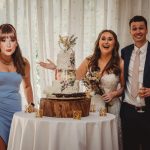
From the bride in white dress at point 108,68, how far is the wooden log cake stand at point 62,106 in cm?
68

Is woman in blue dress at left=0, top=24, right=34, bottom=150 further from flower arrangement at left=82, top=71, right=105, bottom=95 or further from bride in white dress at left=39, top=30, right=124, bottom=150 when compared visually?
flower arrangement at left=82, top=71, right=105, bottom=95

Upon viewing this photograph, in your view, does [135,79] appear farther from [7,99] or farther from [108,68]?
[7,99]

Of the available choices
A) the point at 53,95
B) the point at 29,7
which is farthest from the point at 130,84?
the point at 29,7

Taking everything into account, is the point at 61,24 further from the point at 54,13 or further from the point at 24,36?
the point at 24,36

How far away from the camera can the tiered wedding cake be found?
2.91m

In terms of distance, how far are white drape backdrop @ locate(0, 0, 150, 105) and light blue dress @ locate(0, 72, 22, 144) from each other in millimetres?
915

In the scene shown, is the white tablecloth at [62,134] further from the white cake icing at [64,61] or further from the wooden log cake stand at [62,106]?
the white cake icing at [64,61]

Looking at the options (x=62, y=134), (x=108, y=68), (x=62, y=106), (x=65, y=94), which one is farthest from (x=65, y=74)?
(x=108, y=68)

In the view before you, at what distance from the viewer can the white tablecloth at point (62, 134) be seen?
2723 mm

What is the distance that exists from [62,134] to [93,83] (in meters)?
0.88

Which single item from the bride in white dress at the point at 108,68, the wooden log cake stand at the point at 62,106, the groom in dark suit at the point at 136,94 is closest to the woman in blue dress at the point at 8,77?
the bride in white dress at the point at 108,68

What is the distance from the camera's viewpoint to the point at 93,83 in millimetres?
3492

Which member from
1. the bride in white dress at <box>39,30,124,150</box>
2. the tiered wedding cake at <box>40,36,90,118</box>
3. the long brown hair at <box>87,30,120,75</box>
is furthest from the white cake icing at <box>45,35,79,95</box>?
the long brown hair at <box>87,30,120,75</box>

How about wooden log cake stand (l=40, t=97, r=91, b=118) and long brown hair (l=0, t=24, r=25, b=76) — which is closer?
wooden log cake stand (l=40, t=97, r=91, b=118)
